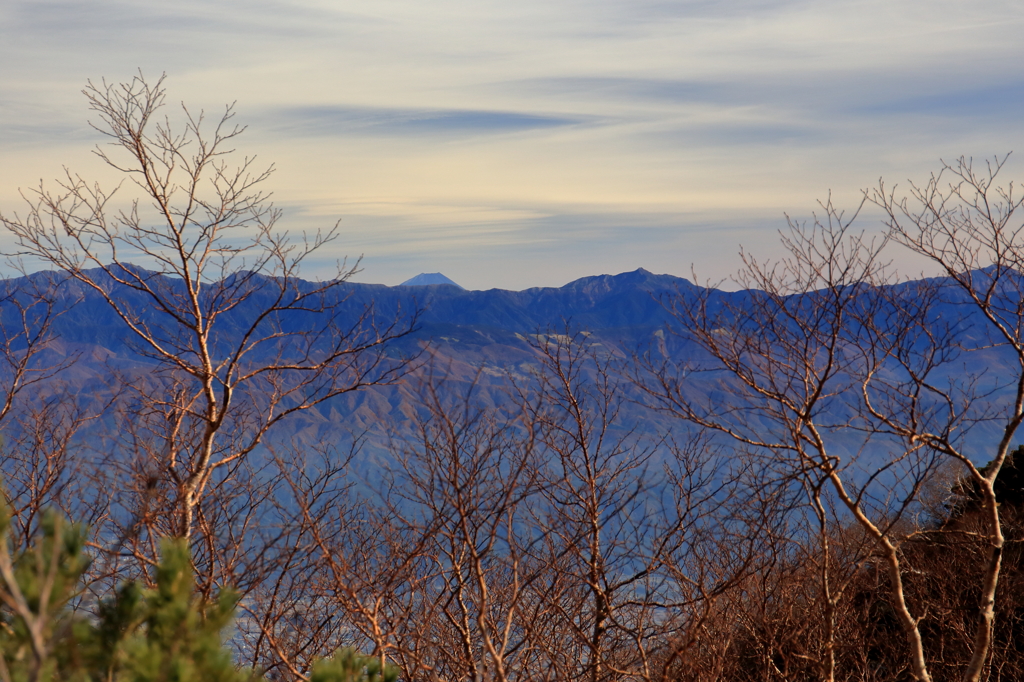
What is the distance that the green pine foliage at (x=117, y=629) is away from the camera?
10.0 ft

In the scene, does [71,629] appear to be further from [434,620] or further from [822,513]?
[434,620]

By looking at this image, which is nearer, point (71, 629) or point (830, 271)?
point (71, 629)

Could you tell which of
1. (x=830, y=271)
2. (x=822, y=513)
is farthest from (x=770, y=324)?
(x=822, y=513)

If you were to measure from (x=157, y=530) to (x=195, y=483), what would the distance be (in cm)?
307

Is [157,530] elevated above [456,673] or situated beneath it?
elevated above

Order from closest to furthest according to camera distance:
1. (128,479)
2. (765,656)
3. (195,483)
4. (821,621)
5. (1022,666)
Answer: (195,483) < (128,479) < (765,656) < (821,621) < (1022,666)

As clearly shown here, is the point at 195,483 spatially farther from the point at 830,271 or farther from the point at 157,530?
the point at 830,271

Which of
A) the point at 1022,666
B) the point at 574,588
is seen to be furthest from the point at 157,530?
the point at 1022,666

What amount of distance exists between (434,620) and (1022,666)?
37.9ft

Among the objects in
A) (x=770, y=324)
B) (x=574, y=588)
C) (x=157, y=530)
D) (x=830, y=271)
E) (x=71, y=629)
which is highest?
(x=830, y=271)

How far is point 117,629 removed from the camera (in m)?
3.49

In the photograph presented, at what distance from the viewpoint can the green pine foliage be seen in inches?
120

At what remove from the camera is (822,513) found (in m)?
8.51

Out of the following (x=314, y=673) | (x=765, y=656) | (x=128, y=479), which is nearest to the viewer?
(x=314, y=673)
